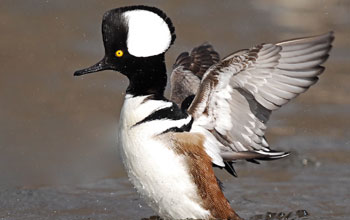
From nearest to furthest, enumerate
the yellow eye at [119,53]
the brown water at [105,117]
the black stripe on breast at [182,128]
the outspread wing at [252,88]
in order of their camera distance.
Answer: the outspread wing at [252,88], the black stripe on breast at [182,128], the yellow eye at [119,53], the brown water at [105,117]

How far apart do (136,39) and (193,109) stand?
2.07ft

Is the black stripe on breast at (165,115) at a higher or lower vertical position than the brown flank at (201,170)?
higher

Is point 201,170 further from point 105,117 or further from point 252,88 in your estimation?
point 105,117

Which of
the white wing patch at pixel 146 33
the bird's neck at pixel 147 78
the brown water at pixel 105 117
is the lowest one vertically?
the brown water at pixel 105 117

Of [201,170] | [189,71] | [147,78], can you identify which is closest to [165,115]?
[147,78]

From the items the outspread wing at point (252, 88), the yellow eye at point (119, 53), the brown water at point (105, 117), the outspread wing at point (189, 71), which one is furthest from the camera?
the brown water at point (105, 117)

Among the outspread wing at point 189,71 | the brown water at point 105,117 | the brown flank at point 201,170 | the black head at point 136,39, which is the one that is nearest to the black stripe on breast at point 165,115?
the brown flank at point 201,170

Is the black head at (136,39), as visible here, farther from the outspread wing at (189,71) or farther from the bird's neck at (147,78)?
the outspread wing at (189,71)

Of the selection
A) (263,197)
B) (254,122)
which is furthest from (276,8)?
(254,122)

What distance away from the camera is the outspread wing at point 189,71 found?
23.7ft

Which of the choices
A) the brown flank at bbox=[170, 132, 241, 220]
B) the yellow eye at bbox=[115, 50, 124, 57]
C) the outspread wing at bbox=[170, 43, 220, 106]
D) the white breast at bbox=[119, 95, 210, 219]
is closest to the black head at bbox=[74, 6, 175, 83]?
the yellow eye at bbox=[115, 50, 124, 57]

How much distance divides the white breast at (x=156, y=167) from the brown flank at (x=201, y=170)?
46mm

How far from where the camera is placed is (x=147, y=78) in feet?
20.8

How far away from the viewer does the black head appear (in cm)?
607
